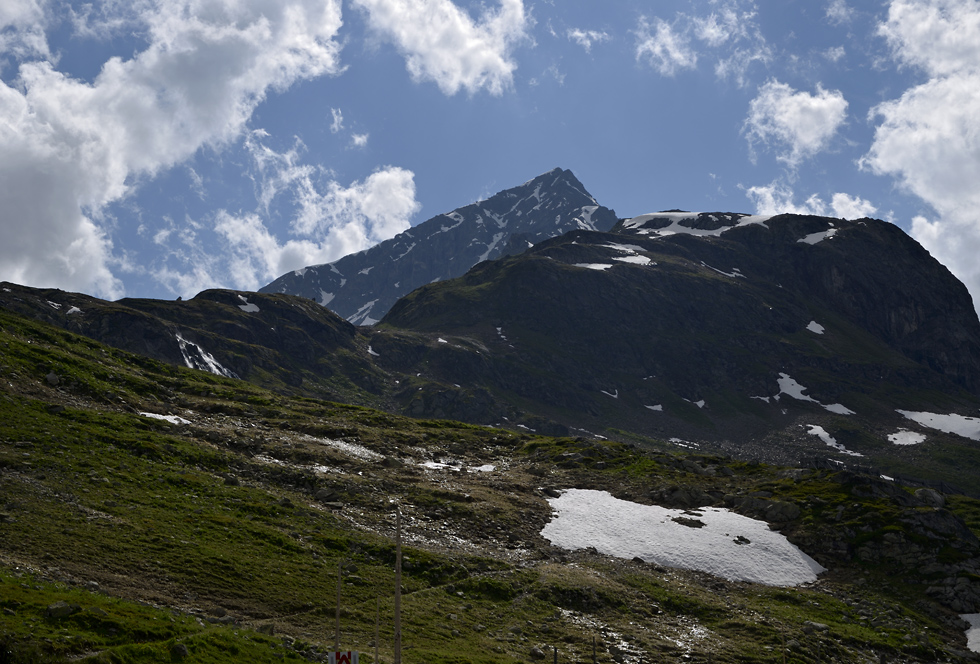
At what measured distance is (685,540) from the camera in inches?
2712

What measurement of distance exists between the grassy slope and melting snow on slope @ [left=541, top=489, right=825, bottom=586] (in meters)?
2.51

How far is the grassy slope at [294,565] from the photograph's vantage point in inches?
1329

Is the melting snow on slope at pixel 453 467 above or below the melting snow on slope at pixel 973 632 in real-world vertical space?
above

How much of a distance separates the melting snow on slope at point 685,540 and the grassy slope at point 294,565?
2.51m

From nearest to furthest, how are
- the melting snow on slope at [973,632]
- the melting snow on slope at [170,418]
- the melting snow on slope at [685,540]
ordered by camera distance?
the melting snow on slope at [973,632], the melting snow on slope at [685,540], the melting snow on slope at [170,418]

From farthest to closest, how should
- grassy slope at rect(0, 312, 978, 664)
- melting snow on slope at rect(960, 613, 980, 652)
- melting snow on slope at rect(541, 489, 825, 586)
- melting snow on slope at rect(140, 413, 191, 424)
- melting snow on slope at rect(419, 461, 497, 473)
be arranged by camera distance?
melting snow on slope at rect(419, 461, 497, 473) → melting snow on slope at rect(140, 413, 191, 424) → melting snow on slope at rect(541, 489, 825, 586) → melting snow on slope at rect(960, 613, 980, 652) → grassy slope at rect(0, 312, 978, 664)

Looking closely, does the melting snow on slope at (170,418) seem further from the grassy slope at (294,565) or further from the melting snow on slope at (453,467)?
the melting snow on slope at (453,467)

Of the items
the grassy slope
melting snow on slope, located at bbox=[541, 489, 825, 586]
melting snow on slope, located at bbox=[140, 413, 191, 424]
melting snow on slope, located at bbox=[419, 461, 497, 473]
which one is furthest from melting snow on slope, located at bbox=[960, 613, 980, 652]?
melting snow on slope, located at bbox=[140, 413, 191, 424]

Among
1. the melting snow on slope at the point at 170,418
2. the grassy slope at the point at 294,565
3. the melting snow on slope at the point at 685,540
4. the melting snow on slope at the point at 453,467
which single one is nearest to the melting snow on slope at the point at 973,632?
the grassy slope at the point at 294,565

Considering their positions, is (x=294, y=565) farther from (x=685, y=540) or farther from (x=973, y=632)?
(x=973, y=632)

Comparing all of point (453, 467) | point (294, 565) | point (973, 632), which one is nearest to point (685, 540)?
point (973, 632)

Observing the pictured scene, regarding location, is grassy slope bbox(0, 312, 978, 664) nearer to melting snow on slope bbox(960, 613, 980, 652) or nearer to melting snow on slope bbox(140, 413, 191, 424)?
melting snow on slope bbox(960, 613, 980, 652)

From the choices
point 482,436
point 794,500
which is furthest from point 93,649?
point 482,436

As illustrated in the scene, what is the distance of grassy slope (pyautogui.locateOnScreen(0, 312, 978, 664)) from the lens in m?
33.8
